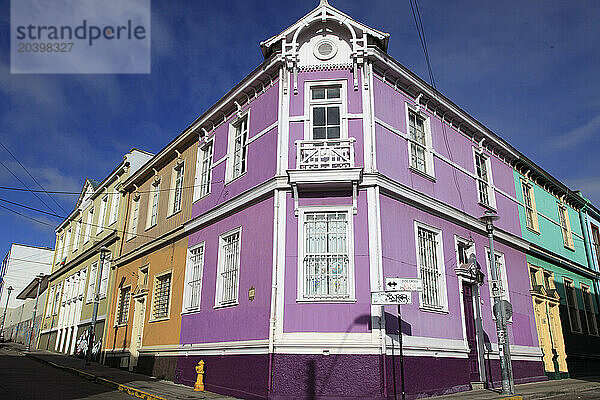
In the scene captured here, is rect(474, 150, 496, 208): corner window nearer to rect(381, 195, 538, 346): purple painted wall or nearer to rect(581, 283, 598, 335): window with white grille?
rect(381, 195, 538, 346): purple painted wall

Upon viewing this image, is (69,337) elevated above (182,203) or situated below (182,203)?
below

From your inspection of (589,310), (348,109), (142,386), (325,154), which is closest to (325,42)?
(348,109)

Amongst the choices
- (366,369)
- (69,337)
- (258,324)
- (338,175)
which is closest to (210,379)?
(258,324)

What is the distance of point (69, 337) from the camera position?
2645cm

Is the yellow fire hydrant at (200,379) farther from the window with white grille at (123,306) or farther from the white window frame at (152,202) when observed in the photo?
the white window frame at (152,202)

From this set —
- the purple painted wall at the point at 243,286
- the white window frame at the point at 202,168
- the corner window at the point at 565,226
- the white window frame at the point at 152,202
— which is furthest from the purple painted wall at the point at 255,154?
the corner window at the point at 565,226

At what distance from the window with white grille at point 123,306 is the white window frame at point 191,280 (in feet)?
18.9

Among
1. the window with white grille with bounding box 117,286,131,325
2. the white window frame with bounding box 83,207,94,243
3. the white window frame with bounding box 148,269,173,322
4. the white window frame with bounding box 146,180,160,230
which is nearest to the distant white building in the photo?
the white window frame with bounding box 83,207,94,243

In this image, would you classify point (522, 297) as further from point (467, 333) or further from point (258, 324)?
point (258, 324)

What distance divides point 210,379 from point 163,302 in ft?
16.5

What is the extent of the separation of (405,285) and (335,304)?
207 centimetres

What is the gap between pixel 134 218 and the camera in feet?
70.7

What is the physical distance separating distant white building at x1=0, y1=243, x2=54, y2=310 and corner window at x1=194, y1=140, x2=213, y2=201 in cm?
4297

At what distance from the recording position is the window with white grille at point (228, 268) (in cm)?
1305
